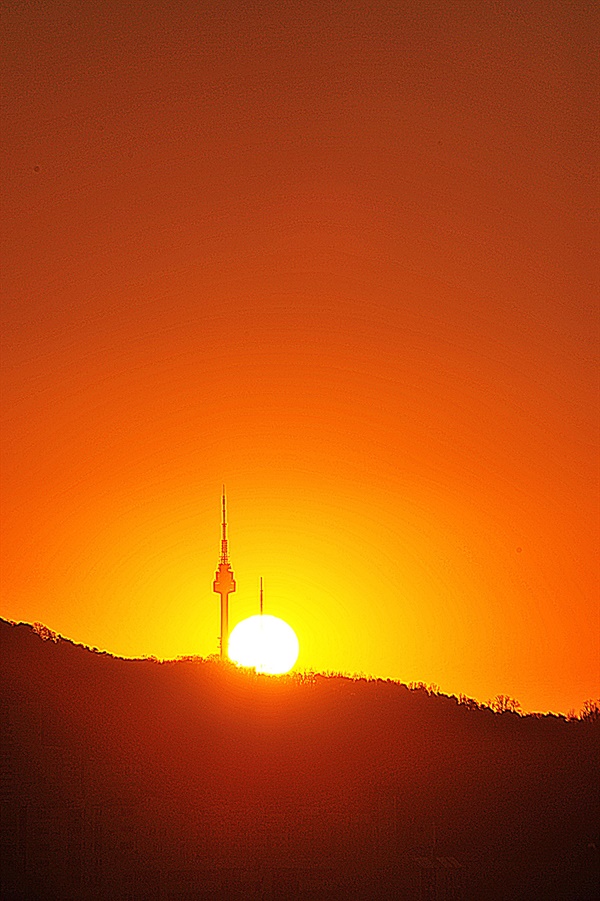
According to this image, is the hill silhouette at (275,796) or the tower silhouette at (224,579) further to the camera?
the tower silhouette at (224,579)

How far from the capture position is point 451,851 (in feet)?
99.0

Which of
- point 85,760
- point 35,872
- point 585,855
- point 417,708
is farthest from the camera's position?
point 417,708

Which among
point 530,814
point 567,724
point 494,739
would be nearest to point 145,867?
point 530,814

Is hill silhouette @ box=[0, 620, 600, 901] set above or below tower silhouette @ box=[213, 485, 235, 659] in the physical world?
below

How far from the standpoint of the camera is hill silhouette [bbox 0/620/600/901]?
28438 mm

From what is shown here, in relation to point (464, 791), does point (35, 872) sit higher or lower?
lower

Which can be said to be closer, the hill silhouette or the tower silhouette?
the hill silhouette

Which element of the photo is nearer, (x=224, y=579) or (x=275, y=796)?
(x=275, y=796)

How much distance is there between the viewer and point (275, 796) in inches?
1303

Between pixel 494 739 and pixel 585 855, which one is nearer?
pixel 585 855

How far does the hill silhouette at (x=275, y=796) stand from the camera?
28.4 m

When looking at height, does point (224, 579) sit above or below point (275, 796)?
above

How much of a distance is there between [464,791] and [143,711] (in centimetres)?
1127

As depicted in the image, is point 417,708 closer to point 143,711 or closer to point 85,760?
point 143,711
